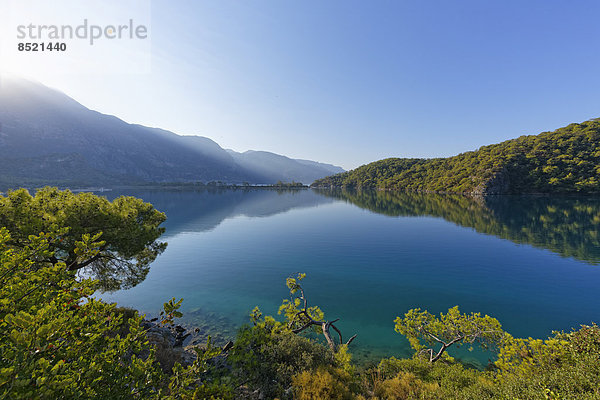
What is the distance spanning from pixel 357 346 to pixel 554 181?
185 m

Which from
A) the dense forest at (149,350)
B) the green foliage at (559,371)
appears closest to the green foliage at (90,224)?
the dense forest at (149,350)

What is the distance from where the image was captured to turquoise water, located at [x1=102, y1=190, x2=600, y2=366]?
908 inches

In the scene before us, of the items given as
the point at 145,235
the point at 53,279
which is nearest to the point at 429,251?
the point at 145,235

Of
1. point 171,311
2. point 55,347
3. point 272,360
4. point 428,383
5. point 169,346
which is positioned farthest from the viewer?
point 169,346

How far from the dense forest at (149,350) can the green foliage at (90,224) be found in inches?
3.5

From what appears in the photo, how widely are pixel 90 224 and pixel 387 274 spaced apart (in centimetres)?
3505

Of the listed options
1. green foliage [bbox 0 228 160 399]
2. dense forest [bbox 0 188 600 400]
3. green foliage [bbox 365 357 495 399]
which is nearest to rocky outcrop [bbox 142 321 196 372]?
dense forest [bbox 0 188 600 400]

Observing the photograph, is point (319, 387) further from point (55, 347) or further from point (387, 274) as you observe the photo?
point (387, 274)

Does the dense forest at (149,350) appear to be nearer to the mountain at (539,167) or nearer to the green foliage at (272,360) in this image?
the green foliage at (272,360)

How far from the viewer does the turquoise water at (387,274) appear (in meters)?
23.1

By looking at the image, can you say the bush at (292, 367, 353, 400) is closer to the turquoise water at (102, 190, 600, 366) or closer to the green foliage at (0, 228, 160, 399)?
the green foliage at (0, 228, 160, 399)

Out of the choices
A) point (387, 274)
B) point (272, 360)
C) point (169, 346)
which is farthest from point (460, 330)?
point (169, 346)

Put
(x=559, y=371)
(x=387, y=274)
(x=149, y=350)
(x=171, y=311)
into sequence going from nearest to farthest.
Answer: (x=171, y=311) < (x=559, y=371) < (x=149, y=350) < (x=387, y=274)

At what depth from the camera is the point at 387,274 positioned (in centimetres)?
3269
